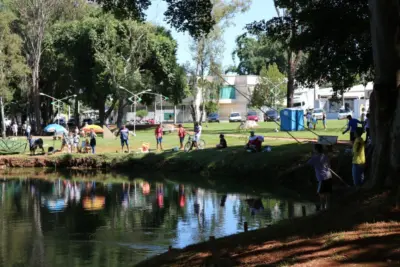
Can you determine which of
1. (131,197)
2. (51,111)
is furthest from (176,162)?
(51,111)

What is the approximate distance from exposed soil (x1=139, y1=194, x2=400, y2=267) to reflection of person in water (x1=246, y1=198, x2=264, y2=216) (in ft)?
25.0

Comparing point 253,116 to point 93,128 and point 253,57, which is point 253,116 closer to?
point 253,57

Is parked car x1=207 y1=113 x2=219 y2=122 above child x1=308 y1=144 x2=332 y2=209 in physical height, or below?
above

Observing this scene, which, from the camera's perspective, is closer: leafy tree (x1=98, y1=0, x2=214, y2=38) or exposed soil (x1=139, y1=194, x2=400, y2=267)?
exposed soil (x1=139, y1=194, x2=400, y2=267)

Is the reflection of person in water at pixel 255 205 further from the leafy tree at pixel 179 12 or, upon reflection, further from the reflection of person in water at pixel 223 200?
the leafy tree at pixel 179 12

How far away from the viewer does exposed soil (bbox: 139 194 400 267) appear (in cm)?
773

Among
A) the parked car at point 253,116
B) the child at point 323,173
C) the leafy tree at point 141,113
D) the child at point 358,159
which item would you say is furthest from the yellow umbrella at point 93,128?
the leafy tree at point 141,113

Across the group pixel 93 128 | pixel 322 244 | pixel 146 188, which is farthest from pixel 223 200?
pixel 93 128

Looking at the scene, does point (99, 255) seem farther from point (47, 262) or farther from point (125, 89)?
point (125, 89)

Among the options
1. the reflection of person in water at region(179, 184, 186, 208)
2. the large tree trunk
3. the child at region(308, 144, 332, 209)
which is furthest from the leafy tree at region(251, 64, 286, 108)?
the large tree trunk

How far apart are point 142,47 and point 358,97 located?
1360 inches

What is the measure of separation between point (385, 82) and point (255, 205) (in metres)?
9.10

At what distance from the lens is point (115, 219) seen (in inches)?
712

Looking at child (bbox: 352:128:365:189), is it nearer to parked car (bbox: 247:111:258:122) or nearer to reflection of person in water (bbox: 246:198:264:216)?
reflection of person in water (bbox: 246:198:264:216)
